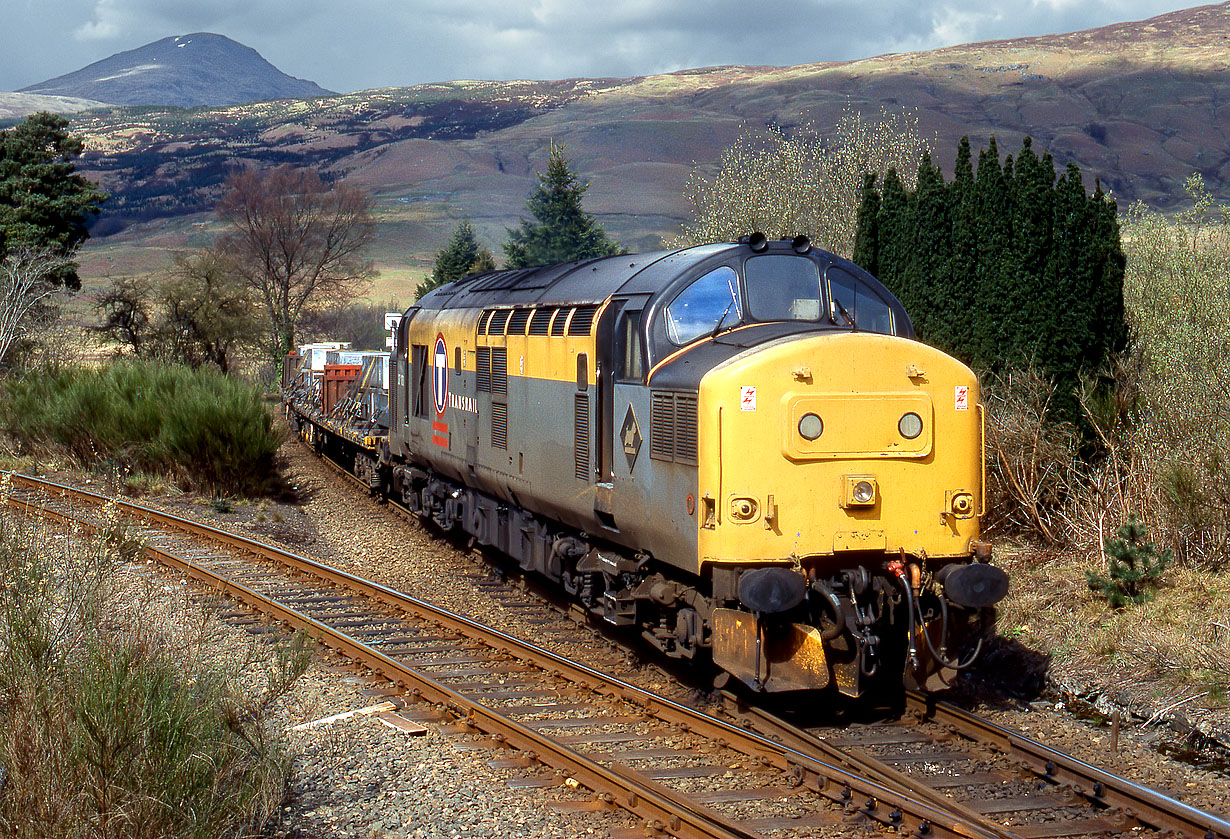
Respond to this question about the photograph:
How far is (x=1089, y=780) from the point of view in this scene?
7.35 metres

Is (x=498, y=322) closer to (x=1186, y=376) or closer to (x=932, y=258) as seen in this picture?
(x=932, y=258)

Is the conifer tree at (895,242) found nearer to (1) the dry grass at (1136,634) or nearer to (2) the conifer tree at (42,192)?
(1) the dry grass at (1136,634)

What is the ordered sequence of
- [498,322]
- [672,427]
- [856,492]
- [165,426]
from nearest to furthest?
[856,492] → [672,427] → [498,322] → [165,426]

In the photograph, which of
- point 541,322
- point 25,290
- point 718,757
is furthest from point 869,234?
point 25,290

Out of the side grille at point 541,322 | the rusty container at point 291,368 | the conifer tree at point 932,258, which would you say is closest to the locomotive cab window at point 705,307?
the side grille at point 541,322

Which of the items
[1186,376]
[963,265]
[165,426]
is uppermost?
[963,265]

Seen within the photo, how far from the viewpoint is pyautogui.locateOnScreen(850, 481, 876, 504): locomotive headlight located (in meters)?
8.38

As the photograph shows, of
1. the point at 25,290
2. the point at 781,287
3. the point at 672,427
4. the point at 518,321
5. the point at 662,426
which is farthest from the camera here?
the point at 25,290

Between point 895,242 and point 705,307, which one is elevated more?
point 895,242

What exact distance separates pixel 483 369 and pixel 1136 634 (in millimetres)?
7389

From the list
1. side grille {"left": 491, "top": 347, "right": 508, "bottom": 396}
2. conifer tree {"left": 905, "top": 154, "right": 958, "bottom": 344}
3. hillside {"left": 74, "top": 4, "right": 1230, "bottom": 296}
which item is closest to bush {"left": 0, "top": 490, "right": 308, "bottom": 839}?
side grille {"left": 491, "top": 347, "right": 508, "bottom": 396}

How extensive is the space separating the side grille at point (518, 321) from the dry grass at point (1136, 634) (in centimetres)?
571

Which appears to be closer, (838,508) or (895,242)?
(838,508)

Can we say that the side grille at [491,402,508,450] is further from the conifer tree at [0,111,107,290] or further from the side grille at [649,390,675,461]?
the conifer tree at [0,111,107,290]
